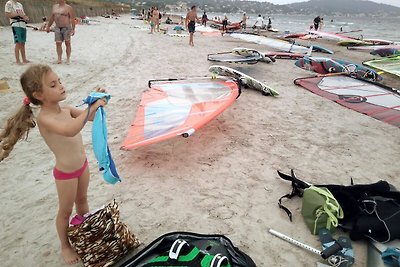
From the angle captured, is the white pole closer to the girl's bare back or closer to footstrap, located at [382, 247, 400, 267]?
footstrap, located at [382, 247, 400, 267]

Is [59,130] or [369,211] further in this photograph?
[369,211]

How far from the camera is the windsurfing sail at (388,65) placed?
9586mm

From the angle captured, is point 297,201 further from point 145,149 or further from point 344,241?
point 145,149

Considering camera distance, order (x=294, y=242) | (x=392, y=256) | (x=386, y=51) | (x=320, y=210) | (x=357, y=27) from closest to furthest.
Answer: (x=392, y=256) → (x=294, y=242) → (x=320, y=210) → (x=386, y=51) → (x=357, y=27)

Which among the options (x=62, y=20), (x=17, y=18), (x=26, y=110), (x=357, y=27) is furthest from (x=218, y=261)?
(x=357, y=27)

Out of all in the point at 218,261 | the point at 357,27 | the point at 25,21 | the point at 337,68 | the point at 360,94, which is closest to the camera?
the point at 218,261

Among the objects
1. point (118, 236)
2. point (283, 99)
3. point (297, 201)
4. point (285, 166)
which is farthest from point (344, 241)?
point (283, 99)

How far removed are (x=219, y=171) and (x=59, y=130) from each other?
2.25 metres

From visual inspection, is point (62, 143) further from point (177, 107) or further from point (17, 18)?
point (17, 18)

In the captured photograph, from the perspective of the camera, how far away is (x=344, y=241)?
8.25 feet

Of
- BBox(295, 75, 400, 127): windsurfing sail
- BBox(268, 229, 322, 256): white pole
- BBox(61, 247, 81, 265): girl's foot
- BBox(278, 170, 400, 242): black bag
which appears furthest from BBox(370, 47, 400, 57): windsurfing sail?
BBox(61, 247, 81, 265): girl's foot

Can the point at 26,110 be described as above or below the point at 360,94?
above

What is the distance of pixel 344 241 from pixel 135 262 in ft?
5.97

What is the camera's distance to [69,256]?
7.48 feet
